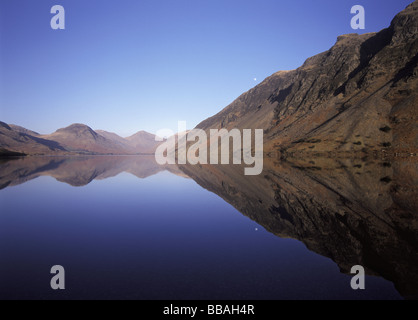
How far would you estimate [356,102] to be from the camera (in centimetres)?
8919

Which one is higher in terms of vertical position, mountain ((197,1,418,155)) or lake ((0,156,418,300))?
mountain ((197,1,418,155))

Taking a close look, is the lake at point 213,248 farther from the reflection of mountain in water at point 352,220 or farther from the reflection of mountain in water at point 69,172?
the reflection of mountain in water at point 69,172

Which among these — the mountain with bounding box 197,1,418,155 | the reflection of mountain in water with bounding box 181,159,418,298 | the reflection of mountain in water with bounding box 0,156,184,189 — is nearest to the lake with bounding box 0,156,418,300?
the reflection of mountain in water with bounding box 181,159,418,298

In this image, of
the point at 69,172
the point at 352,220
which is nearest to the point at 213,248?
the point at 352,220

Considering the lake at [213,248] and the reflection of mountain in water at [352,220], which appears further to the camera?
the reflection of mountain in water at [352,220]

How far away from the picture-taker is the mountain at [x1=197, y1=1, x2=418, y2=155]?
71.8 meters

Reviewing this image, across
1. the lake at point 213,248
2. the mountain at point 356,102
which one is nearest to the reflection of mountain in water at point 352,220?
the lake at point 213,248

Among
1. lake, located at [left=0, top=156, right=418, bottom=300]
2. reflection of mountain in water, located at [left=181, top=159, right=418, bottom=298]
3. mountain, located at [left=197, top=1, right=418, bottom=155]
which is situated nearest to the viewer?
lake, located at [left=0, top=156, right=418, bottom=300]

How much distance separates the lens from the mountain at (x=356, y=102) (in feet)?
Answer: 235

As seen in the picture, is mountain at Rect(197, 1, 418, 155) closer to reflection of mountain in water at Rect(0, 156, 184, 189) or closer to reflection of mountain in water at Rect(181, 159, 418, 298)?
reflection of mountain in water at Rect(0, 156, 184, 189)

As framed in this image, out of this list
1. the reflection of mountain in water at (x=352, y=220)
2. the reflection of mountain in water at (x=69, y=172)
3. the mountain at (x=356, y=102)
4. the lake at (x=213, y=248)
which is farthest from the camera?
the mountain at (x=356, y=102)

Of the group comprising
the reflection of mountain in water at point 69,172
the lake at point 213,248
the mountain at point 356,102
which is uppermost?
the mountain at point 356,102

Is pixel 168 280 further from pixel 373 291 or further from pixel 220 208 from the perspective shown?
pixel 220 208
